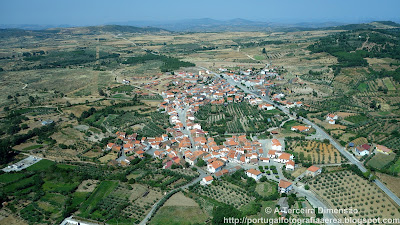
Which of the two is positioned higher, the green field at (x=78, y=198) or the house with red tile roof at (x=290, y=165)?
the house with red tile roof at (x=290, y=165)

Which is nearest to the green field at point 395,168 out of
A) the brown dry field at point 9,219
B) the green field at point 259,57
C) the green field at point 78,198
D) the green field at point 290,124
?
the green field at point 290,124

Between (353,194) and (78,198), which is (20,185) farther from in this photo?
(353,194)

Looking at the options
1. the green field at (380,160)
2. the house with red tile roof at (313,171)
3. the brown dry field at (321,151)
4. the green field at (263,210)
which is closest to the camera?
the green field at (263,210)

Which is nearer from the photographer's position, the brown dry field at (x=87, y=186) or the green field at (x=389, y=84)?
the brown dry field at (x=87, y=186)

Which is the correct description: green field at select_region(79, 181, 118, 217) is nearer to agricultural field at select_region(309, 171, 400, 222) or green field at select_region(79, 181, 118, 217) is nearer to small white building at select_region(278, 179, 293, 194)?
small white building at select_region(278, 179, 293, 194)

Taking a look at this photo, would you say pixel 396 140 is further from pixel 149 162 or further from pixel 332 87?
pixel 149 162

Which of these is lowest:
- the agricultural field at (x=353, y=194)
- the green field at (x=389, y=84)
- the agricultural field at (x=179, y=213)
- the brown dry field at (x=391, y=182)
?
the agricultural field at (x=179, y=213)

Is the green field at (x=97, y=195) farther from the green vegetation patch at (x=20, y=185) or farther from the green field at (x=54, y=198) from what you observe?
the green vegetation patch at (x=20, y=185)

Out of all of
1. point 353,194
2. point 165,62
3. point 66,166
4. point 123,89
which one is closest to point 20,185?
point 66,166
